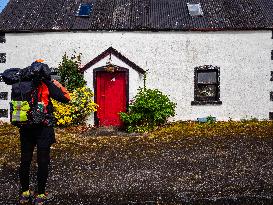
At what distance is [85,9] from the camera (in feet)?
48.6

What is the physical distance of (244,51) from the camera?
1411 centimetres

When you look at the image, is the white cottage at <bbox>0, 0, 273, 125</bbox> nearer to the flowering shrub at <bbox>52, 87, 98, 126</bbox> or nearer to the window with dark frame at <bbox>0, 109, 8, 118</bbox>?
the window with dark frame at <bbox>0, 109, 8, 118</bbox>

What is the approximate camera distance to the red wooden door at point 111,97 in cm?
1359

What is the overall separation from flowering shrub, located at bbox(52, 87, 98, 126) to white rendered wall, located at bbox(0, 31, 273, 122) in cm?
143

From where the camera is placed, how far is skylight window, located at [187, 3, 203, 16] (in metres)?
14.6

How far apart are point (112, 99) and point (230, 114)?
467 cm

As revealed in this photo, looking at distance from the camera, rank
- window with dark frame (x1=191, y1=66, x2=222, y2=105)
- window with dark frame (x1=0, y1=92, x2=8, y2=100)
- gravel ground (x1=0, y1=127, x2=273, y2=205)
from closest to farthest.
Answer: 1. gravel ground (x1=0, y1=127, x2=273, y2=205)
2. window with dark frame (x1=191, y1=66, x2=222, y2=105)
3. window with dark frame (x1=0, y1=92, x2=8, y2=100)

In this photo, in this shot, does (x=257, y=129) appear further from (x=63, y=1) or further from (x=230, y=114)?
(x=63, y=1)

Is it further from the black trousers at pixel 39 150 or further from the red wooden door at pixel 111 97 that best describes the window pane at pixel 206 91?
the black trousers at pixel 39 150

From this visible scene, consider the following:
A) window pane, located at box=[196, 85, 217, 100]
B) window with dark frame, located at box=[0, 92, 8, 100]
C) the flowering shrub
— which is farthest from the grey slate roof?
the flowering shrub

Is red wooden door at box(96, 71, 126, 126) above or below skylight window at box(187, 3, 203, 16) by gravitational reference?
below

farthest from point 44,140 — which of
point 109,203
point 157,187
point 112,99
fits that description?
point 112,99

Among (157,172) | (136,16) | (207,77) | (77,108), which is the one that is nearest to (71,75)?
(77,108)

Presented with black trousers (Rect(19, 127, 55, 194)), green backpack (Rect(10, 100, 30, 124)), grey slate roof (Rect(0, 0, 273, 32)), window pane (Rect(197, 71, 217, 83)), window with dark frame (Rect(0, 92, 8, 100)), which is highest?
grey slate roof (Rect(0, 0, 273, 32))
